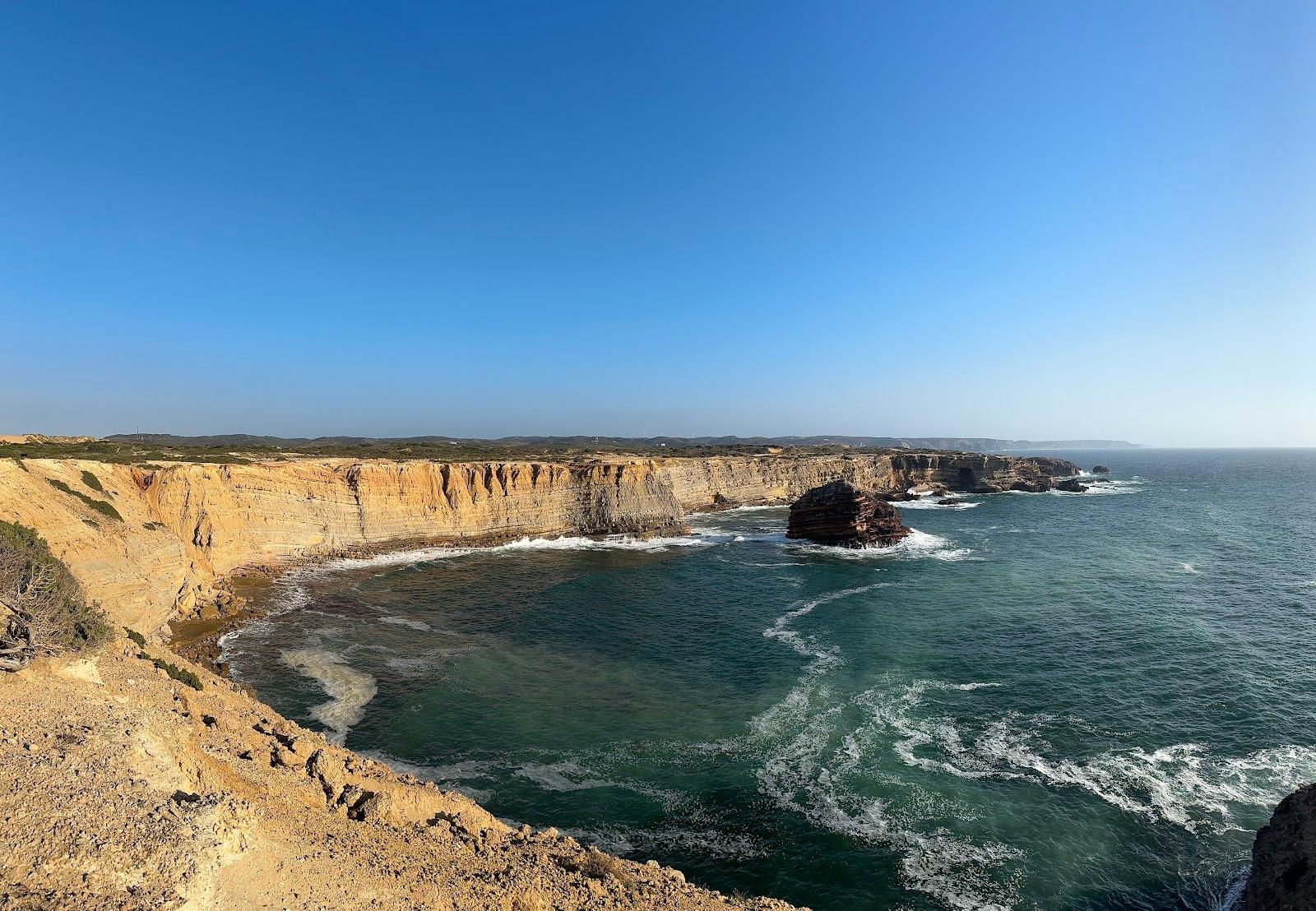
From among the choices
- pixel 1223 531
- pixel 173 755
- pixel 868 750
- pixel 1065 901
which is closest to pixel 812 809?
pixel 868 750

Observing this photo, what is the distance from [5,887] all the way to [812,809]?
14952 millimetres

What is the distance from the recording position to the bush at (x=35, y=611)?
12336 mm

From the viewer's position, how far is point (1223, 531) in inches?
2203

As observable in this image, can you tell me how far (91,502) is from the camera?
27125 millimetres

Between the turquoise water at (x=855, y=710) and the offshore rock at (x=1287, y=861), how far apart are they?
1.60 m

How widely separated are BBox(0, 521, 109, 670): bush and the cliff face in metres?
8.51

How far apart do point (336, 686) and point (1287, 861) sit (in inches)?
1075

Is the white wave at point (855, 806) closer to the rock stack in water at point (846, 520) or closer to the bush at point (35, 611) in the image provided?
the bush at point (35, 611)

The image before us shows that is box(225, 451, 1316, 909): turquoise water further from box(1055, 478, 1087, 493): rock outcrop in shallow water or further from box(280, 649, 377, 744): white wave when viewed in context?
box(1055, 478, 1087, 493): rock outcrop in shallow water

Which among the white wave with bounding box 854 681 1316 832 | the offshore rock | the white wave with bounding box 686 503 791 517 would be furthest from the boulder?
the offshore rock

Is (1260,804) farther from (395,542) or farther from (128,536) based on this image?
(395,542)

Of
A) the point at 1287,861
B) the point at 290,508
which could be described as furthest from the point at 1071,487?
the point at 290,508

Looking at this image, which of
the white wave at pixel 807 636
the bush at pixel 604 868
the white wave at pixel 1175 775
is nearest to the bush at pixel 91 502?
the bush at pixel 604 868

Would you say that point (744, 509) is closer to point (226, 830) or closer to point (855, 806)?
point (855, 806)
